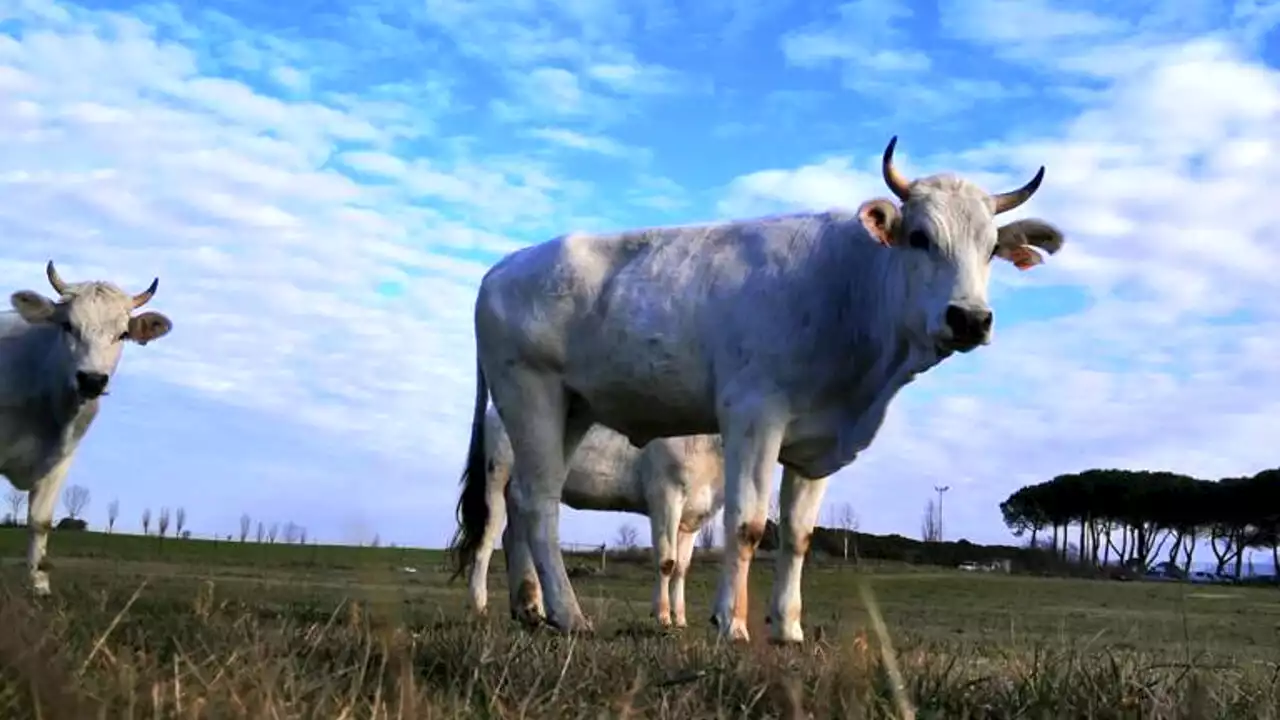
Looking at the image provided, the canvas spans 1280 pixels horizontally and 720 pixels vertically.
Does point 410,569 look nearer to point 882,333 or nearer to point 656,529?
point 656,529

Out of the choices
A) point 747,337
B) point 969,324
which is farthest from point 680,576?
point 969,324

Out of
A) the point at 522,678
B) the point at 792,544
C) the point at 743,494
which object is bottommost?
the point at 522,678

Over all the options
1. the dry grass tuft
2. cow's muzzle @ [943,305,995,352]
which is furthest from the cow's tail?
the dry grass tuft

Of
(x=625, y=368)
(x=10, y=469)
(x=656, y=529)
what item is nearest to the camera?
(x=625, y=368)

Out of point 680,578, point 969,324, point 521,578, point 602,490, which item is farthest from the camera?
point 602,490

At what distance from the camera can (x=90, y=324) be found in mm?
11766

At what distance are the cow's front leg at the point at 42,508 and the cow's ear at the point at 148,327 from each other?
1233 millimetres

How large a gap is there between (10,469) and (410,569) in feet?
35.1

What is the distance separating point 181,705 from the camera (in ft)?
Result: 8.39

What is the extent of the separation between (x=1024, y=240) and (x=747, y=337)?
5.77 feet

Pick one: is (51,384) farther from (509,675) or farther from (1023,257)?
(509,675)

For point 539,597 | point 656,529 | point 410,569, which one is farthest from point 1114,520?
point 539,597

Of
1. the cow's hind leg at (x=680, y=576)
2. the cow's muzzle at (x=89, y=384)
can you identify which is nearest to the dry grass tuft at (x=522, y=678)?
the cow's muzzle at (x=89, y=384)

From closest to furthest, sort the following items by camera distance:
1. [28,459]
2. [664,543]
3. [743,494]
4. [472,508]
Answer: [743,494] < [472,508] < [28,459] < [664,543]
